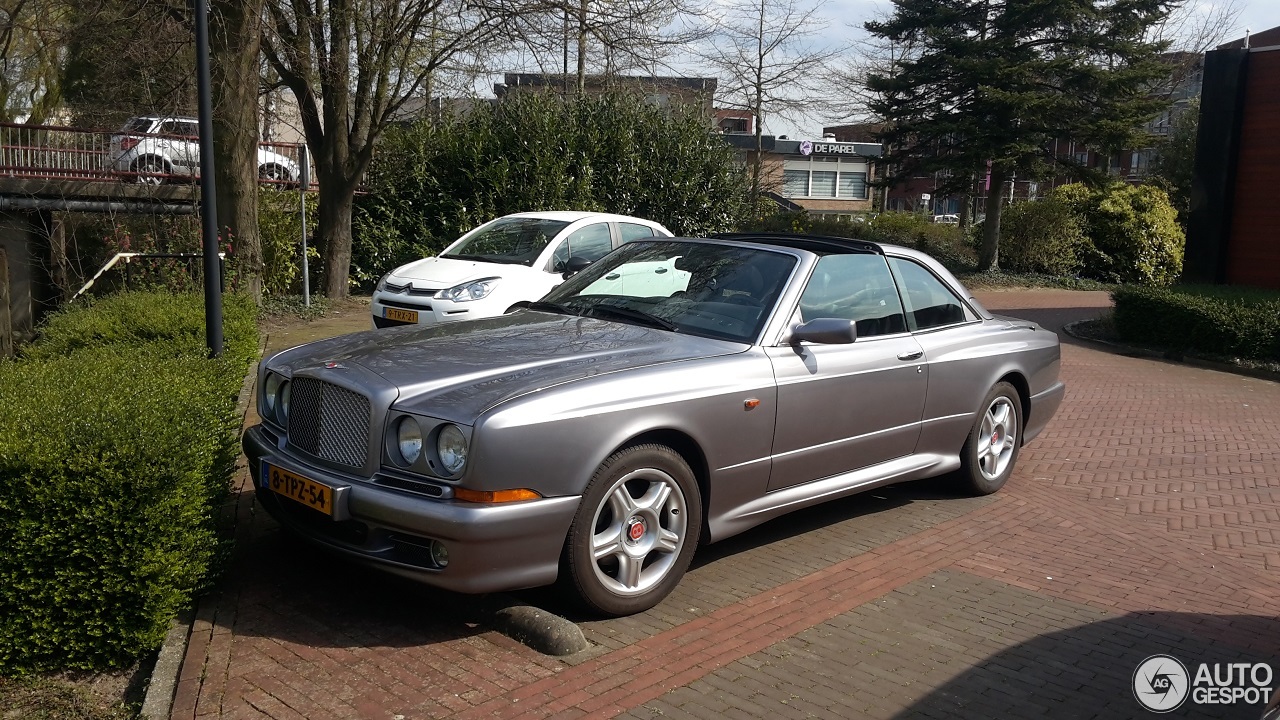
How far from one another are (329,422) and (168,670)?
3.67 feet

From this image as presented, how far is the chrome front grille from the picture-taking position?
4195mm

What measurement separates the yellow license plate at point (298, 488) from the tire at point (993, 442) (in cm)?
399

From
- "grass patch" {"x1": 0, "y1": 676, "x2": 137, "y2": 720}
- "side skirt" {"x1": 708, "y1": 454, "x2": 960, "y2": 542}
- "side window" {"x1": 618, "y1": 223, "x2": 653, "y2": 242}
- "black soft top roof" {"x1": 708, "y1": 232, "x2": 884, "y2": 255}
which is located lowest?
"grass patch" {"x1": 0, "y1": 676, "x2": 137, "y2": 720}

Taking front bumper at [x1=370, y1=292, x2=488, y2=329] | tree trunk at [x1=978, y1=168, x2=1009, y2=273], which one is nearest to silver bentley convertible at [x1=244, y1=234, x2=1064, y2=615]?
front bumper at [x1=370, y1=292, x2=488, y2=329]

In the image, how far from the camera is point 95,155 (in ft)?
52.7

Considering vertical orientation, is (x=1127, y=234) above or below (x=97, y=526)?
above

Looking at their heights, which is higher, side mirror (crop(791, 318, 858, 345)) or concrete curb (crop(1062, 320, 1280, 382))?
side mirror (crop(791, 318, 858, 345))

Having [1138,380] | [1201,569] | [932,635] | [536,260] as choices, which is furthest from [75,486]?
[1138,380]

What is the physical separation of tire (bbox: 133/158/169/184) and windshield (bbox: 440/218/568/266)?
5770 mm

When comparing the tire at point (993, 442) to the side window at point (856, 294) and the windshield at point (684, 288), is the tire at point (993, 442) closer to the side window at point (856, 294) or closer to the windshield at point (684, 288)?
the side window at point (856, 294)

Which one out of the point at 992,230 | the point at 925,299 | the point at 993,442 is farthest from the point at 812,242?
the point at 992,230

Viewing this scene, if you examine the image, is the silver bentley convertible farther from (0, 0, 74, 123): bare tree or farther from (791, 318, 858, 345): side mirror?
(0, 0, 74, 123): bare tree

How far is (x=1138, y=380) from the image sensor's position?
492 inches

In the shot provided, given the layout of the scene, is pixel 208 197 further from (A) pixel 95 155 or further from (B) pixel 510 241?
(A) pixel 95 155
